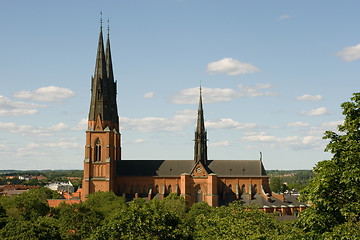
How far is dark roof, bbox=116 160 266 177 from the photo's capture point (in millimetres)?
116375

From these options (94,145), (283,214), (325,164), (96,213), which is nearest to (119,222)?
(325,164)

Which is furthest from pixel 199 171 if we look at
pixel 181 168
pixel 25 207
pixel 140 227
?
pixel 140 227

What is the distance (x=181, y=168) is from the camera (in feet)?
382

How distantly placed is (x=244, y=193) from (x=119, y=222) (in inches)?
3189

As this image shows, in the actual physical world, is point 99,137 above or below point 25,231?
above

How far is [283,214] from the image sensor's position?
111000mm

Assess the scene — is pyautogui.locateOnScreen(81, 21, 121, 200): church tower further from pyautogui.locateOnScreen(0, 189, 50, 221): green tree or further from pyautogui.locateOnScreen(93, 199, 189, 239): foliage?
pyautogui.locateOnScreen(93, 199, 189, 239): foliage

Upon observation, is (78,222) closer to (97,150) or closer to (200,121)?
(97,150)

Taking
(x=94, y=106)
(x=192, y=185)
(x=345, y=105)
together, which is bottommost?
(x=192, y=185)

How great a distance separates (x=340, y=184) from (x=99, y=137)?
292ft

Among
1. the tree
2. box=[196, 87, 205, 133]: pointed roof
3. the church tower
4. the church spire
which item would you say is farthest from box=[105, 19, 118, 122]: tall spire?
the tree

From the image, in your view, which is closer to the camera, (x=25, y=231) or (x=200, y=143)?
(x=25, y=231)

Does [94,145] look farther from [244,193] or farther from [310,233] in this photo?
[310,233]

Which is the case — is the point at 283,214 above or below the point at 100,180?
below
